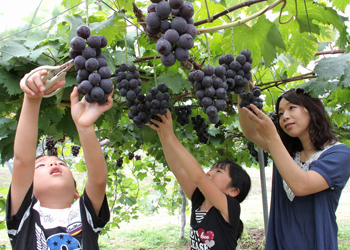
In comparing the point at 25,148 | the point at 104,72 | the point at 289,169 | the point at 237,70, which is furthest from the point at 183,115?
→ the point at 104,72

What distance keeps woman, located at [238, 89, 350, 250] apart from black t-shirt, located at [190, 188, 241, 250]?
0.73 ft

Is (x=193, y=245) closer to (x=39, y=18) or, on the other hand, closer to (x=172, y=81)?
(x=172, y=81)

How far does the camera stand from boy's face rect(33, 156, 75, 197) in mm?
1532

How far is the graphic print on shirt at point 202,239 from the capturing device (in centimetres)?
171

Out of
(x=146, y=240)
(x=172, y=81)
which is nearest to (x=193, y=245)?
(x=172, y=81)

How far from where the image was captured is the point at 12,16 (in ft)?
3.74

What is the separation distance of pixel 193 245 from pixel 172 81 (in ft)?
3.65

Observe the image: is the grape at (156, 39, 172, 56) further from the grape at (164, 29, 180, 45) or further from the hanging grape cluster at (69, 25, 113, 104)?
the hanging grape cluster at (69, 25, 113, 104)

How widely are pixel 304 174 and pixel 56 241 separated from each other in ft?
4.06

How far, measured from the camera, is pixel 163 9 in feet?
2.51

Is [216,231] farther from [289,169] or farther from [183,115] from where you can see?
[183,115]

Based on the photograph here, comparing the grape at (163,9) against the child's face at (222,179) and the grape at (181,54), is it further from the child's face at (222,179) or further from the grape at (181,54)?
the child's face at (222,179)

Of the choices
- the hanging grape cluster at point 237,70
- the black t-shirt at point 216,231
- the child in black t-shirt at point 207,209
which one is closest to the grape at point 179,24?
the hanging grape cluster at point 237,70

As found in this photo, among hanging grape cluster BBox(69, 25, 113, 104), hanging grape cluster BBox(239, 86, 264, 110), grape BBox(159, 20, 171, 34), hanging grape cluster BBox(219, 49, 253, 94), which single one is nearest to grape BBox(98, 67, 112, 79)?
hanging grape cluster BBox(69, 25, 113, 104)
